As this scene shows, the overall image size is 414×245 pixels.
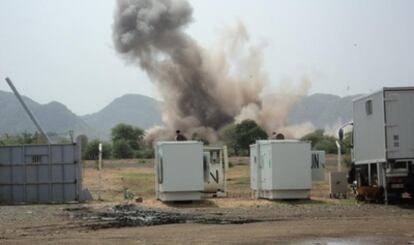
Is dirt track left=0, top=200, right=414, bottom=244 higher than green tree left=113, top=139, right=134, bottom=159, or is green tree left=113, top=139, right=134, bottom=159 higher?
green tree left=113, top=139, right=134, bottom=159

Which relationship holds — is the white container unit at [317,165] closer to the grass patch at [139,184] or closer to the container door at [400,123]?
the grass patch at [139,184]

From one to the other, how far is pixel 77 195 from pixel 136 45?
55.1 meters

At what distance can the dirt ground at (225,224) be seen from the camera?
43.5ft

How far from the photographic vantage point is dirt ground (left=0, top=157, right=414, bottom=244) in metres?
13.3

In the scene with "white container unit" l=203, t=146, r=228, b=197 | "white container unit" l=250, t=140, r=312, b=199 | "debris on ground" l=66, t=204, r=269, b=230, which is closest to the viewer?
"debris on ground" l=66, t=204, r=269, b=230

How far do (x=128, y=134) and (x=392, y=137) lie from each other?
83.6 m

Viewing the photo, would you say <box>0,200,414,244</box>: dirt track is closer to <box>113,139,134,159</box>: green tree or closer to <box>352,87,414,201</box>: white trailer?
<box>352,87,414,201</box>: white trailer

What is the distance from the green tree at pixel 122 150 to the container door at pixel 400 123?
64487mm

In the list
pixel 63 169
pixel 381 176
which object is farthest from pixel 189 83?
pixel 381 176

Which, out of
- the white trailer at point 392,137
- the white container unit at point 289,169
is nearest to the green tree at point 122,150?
the white container unit at point 289,169

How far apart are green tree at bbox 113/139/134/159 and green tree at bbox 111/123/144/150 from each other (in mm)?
6332

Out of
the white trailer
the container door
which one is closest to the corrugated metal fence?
the white trailer

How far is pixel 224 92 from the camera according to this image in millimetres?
95188

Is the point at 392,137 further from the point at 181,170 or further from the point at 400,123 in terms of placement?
the point at 181,170
